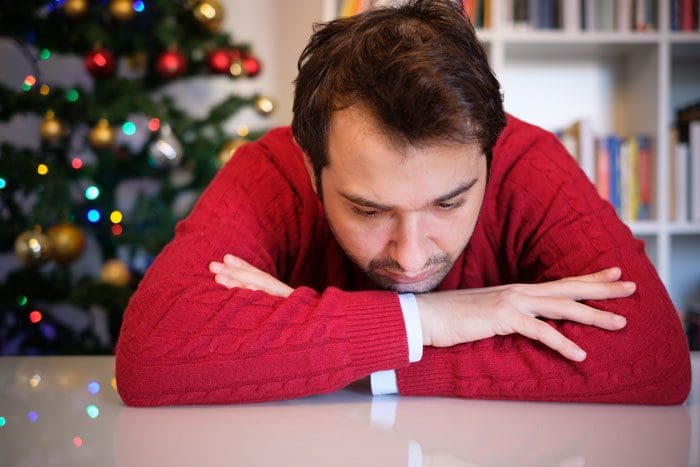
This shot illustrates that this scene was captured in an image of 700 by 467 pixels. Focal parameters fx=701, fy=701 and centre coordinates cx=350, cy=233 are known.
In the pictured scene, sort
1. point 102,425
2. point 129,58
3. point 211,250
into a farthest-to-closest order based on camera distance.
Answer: point 129,58, point 211,250, point 102,425

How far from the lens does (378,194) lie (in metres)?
0.94

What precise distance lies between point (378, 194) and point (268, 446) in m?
0.36

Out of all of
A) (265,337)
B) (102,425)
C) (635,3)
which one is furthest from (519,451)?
(635,3)

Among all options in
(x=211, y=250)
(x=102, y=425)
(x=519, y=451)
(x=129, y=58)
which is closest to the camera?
(x=519, y=451)

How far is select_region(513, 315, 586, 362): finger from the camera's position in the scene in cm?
91

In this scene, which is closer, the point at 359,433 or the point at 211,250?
the point at 359,433

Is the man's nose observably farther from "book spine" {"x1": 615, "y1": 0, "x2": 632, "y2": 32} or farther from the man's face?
"book spine" {"x1": 615, "y1": 0, "x2": 632, "y2": 32}

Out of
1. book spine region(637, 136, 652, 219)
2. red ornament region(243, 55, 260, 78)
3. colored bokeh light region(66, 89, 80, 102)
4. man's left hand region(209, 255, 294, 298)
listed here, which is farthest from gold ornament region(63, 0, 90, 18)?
book spine region(637, 136, 652, 219)

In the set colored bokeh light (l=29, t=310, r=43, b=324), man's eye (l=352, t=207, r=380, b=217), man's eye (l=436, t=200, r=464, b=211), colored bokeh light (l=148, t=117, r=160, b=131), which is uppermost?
colored bokeh light (l=148, t=117, r=160, b=131)

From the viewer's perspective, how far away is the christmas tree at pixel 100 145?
2.10 metres

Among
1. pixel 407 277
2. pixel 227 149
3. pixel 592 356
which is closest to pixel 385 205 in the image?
pixel 407 277

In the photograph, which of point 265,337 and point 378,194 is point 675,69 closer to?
point 378,194

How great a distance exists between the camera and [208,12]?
7.08ft

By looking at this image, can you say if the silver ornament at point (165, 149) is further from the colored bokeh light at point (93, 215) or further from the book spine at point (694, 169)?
the book spine at point (694, 169)
